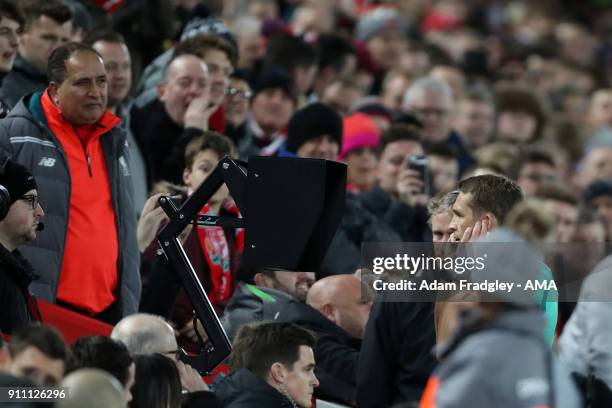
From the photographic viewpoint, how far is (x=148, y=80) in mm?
10867

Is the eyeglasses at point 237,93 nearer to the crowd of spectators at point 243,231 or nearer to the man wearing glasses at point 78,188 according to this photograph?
the crowd of spectators at point 243,231

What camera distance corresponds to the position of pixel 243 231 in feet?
25.6

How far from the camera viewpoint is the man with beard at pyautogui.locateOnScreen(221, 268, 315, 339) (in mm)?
8453

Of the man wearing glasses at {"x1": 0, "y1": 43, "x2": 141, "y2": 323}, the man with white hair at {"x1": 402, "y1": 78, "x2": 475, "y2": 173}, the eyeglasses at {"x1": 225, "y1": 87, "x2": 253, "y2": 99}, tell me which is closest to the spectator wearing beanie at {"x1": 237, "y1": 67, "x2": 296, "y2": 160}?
the eyeglasses at {"x1": 225, "y1": 87, "x2": 253, "y2": 99}

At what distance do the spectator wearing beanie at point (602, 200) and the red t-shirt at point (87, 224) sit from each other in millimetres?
5476

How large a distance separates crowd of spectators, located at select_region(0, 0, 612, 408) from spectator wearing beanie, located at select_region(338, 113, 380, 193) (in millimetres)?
17

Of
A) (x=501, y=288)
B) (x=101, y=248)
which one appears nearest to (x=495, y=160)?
(x=101, y=248)

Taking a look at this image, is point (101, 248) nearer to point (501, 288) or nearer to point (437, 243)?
point (437, 243)

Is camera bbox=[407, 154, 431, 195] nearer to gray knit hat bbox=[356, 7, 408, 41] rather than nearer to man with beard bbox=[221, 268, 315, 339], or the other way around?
man with beard bbox=[221, 268, 315, 339]

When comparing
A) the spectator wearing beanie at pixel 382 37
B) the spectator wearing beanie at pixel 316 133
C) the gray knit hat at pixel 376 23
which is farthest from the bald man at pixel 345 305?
the gray knit hat at pixel 376 23

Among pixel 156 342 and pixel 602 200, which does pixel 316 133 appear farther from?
pixel 156 342

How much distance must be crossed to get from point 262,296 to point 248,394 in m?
1.65

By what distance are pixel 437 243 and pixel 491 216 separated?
463mm

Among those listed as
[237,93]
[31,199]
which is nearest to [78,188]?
[31,199]
